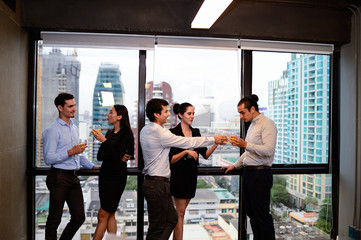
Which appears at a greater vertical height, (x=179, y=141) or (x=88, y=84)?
(x=88, y=84)

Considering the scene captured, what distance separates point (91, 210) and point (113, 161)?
104 cm


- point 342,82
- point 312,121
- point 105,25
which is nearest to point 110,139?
point 105,25

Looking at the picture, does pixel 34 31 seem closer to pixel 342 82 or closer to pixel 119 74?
pixel 119 74

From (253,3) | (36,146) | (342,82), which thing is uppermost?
(253,3)

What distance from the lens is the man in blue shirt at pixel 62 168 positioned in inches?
118

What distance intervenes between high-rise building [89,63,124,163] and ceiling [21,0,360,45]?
0.50 metres

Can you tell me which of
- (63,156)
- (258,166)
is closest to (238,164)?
(258,166)

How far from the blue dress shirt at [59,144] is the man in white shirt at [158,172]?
2.70 feet

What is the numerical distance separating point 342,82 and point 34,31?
399 centimetres

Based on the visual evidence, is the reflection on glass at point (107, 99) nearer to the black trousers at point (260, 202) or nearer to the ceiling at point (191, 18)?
the ceiling at point (191, 18)

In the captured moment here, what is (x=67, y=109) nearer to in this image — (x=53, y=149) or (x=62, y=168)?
(x=53, y=149)

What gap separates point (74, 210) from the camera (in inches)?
123

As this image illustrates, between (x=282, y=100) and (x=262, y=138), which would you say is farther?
(x=282, y=100)

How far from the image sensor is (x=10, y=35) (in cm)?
318
